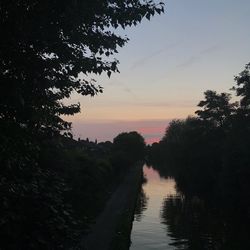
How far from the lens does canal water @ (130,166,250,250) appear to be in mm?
26844

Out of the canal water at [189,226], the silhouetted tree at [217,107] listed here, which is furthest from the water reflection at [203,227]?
the silhouetted tree at [217,107]

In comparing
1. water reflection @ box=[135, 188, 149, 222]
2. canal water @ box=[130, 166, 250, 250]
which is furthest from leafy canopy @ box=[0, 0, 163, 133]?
water reflection @ box=[135, 188, 149, 222]

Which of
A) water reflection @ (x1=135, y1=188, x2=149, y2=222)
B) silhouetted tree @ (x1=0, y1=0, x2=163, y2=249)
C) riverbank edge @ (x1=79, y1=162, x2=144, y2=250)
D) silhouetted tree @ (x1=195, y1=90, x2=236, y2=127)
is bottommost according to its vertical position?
water reflection @ (x1=135, y1=188, x2=149, y2=222)

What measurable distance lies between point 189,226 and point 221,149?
2539 cm

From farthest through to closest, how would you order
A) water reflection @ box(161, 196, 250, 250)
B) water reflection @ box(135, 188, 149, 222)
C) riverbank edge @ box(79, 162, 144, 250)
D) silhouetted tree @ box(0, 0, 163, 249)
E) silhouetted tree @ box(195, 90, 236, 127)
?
1. silhouetted tree @ box(195, 90, 236, 127)
2. water reflection @ box(135, 188, 149, 222)
3. water reflection @ box(161, 196, 250, 250)
4. riverbank edge @ box(79, 162, 144, 250)
5. silhouetted tree @ box(0, 0, 163, 249)

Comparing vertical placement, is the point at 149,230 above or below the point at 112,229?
below

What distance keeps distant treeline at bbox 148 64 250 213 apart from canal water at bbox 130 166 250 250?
2.13 meters

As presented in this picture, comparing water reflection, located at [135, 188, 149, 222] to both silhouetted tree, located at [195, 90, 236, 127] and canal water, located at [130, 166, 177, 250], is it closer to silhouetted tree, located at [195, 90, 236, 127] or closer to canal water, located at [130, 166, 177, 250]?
canal water, located at [130, 166, 177, 250]

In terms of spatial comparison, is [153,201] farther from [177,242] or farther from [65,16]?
[65,16]

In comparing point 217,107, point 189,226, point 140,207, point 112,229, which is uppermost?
point 217,107

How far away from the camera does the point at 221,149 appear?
57781 mm

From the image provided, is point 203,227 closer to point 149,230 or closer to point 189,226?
point 189,226

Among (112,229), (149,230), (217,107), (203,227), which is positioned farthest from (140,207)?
(217,107)

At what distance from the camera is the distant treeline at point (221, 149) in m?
43.1
